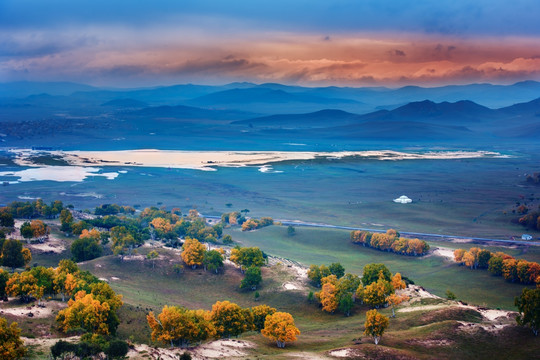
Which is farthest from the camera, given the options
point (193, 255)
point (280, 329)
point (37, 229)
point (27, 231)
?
point (37, 229)

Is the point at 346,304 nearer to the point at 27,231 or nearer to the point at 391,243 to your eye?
the point at 391,243

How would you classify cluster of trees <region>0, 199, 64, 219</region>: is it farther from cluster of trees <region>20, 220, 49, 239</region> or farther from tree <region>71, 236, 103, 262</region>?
tree <region>71, 236, 103, 262</region>

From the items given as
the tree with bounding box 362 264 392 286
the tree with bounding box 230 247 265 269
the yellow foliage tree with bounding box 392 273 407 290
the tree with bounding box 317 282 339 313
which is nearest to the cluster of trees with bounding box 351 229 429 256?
the tree with bounding box 362 264 392 286

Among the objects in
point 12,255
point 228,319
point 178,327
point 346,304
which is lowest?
point 346,304

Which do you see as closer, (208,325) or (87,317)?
(87,317)

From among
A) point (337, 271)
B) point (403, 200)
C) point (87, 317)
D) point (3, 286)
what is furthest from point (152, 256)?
point (403, 200)

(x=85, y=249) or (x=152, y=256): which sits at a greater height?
(x=85, y=249)

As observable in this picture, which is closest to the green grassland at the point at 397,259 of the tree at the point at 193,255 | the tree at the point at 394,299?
the tree at the point at 394,299
